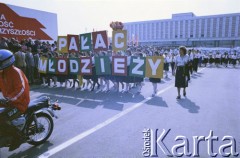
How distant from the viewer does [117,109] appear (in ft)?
23.9

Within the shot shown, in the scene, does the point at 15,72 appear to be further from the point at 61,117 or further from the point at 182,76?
the point at 182,76

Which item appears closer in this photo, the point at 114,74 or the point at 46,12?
the point at 114,74

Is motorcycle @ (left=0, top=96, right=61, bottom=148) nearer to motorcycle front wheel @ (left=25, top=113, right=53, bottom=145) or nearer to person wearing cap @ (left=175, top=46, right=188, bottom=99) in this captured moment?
motorcycle front wheel @ (left=25, top=113, right=53, bottom=145)

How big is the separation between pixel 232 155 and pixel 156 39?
444 feet

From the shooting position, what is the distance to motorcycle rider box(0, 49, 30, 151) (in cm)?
396

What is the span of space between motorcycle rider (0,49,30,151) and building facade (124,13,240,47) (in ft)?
369

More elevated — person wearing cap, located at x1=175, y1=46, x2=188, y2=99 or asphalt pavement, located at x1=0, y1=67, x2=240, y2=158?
person wearing cap, located at x1=175, y1=46, x2=188, y2=99

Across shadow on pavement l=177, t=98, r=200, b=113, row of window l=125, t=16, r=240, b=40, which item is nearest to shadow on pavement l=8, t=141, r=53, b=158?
shadow on pavement l=177, t=98, r=200, b=113

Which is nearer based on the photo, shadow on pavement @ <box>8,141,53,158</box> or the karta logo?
shadow on pavement @ <box>8,141,53,158</box>

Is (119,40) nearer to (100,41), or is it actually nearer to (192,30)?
(100,41)

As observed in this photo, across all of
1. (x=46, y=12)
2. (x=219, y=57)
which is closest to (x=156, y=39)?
(x=219, y=57)

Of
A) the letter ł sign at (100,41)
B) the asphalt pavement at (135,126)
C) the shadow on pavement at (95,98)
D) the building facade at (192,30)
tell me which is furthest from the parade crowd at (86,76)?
the building facade at (192,30)

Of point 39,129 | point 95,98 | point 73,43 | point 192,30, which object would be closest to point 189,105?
point 95,98

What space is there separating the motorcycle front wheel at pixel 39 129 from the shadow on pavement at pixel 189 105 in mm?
4220
